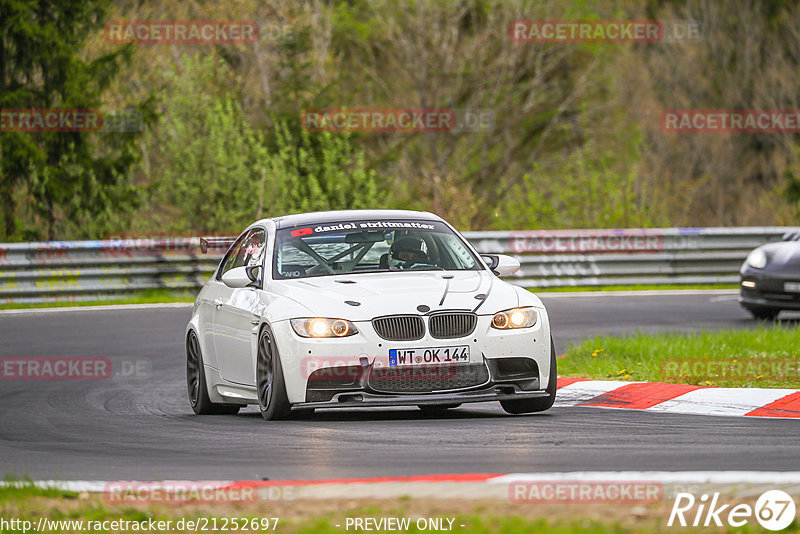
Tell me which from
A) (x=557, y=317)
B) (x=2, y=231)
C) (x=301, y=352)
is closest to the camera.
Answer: (x=301, y=352)

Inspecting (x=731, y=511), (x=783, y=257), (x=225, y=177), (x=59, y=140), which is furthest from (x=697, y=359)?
(x=59, y=140)

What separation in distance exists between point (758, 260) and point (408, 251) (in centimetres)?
839

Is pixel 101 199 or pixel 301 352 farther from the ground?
pixel 301 352

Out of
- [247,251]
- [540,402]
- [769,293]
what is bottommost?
[769,293]

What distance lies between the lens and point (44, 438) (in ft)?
30.6

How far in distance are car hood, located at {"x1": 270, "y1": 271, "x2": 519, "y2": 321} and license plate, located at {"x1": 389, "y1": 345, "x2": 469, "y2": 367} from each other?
0.26 m

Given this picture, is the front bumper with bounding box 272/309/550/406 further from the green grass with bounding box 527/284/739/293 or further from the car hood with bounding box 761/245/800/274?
the green grass with bounding box 527/284/739/293

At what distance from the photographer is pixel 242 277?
409 inches

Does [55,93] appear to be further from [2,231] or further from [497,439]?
[497,439]

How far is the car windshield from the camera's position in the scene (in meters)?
10.4

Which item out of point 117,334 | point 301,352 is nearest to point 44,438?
point 301,352

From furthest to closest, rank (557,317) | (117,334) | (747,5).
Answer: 1. (747,5)
2. (557,317)
3. (117,334)

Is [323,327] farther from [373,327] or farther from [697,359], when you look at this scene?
[697,359]

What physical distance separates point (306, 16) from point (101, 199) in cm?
1561
